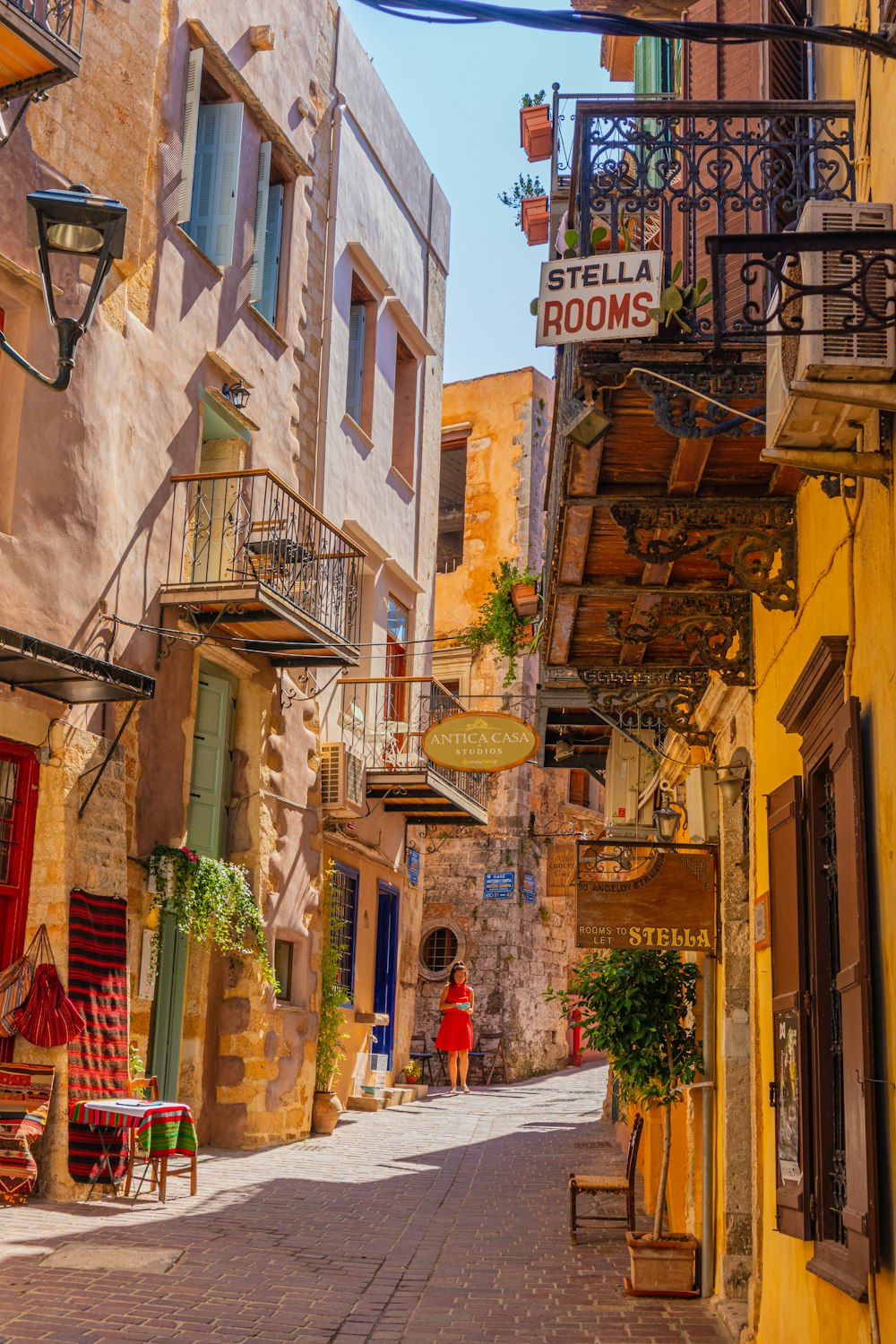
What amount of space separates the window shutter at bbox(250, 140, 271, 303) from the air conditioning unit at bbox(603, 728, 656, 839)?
6.08 metres

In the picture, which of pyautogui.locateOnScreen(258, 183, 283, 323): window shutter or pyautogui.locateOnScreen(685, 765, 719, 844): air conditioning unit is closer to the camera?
pyautogui.locateOnScreen(685, 765, 719, 844): air conditioning unit

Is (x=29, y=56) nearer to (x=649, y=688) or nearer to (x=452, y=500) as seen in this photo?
(x=649, y=688)

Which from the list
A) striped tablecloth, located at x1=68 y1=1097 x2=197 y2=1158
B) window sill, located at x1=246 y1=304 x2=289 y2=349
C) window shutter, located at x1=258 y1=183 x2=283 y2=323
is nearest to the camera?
striped tablecloth, located at x1=68 y1=1097 x2=197 y2=1158

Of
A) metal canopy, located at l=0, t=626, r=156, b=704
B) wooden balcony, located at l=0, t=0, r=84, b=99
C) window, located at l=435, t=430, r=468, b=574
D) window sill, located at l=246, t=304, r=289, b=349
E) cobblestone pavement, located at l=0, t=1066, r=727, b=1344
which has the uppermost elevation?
window, located at l=435, t=430, r=468, b=574

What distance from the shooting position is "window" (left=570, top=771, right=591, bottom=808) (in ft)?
91.9

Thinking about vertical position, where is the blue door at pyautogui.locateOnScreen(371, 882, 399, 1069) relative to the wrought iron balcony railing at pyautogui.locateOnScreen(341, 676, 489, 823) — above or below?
below

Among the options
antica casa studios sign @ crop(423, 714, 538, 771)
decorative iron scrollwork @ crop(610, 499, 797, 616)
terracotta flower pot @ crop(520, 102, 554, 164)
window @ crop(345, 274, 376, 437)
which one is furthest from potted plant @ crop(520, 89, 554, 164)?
decorative iron scrollwork @ crop(610, 499, 797, 616)

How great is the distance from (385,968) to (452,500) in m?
15.0

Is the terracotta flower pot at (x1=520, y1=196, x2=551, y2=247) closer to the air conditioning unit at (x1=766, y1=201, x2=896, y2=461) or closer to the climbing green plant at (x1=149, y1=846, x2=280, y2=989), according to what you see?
the climbing green plant at (x1=149, y1=846, x2=280, y2=989)

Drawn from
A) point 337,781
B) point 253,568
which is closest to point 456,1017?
point 337,781

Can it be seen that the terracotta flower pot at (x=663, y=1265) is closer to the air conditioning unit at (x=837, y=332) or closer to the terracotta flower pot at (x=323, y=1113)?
the air conditioning unit at (x=837, y=332)

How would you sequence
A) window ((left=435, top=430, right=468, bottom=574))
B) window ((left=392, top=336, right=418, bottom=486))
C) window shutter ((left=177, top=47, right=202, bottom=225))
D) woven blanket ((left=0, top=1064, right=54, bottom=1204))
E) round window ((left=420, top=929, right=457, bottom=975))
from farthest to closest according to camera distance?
1. window ((left=435, top=430, right=468, bottom=574))
2. round window ((left=420, top=929, right=457, bottom=975))
3. window ((left=392, top=336, right=418, bottom=486))
4. window shutter ((left=177, top=47, right=202, bottom=225))
5. woven blanket ((left=0, top=1064, right=54, bottom=1204))

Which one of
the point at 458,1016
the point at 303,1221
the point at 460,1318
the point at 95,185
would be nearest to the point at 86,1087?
the point at 303,1221

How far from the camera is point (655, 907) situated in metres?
8.30
